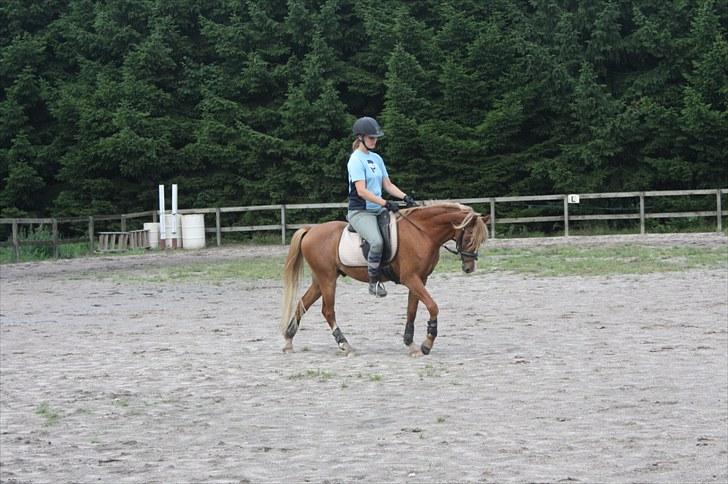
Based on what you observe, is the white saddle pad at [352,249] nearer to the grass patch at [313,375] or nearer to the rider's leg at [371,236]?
the rider's leg at [371,236]

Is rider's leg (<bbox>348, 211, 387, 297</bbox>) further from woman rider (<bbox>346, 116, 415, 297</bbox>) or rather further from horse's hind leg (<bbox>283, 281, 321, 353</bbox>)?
horse's hind leg (<bbox>283, 281, 321, 353</bbox>)

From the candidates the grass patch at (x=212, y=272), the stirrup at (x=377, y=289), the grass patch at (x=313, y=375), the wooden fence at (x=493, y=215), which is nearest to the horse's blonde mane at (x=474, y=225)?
the stirrup at (x=377, y=289)

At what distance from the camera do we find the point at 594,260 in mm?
24984

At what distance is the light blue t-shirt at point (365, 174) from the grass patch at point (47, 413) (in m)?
4.04

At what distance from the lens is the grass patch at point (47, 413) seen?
970cm

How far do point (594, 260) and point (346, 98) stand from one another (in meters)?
19.0

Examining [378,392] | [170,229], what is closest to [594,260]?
[378,392]

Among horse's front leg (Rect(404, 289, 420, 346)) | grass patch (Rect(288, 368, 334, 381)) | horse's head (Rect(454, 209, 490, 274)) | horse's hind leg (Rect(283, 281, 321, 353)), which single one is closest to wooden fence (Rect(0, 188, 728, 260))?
horse's hind leg (Rect(283, 281, 321, 353))

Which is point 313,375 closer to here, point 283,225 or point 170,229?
point 170,229

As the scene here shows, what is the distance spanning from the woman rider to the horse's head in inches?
23.5

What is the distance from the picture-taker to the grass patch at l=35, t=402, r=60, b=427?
31.8 ft

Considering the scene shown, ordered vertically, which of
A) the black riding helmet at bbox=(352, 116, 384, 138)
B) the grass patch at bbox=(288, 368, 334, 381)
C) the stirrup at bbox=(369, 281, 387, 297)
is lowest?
the grass patch at bbox=(288, 368, 334, 381)

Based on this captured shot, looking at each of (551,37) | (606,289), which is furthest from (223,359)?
(551,37)

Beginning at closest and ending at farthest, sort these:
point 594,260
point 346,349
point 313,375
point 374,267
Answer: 1. point 313,375
2. point 346,349
3. point 374,267
4. point 594,260
